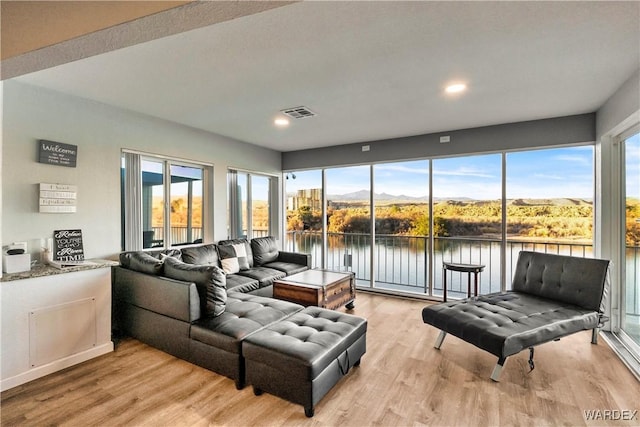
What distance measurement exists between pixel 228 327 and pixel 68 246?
6.45 ft

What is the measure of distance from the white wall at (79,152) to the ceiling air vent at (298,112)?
5.26 ft

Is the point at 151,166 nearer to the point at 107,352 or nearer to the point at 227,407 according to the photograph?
the point at 107,352

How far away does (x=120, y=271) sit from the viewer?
10.3 ft

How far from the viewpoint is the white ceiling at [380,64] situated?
1.76m

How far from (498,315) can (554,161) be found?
2.55 meters

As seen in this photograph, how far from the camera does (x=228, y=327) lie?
2.33m

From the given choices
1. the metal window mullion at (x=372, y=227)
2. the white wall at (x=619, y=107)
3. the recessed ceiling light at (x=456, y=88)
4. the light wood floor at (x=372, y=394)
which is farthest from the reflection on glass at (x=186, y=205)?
the white wall at (x=619, y=107)

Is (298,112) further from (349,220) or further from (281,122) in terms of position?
(349,220)

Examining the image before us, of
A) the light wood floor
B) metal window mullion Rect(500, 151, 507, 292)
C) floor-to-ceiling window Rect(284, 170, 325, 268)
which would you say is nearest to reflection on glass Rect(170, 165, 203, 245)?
the light wood floor

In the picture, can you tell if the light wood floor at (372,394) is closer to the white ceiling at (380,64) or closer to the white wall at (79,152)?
the white wall at (79,152)

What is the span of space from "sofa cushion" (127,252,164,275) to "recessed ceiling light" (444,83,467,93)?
10.8ft

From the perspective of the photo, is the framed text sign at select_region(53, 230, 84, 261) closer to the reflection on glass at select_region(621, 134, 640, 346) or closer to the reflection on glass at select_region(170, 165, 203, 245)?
the reflection on glass at select_region(170, 165, 203, 245)

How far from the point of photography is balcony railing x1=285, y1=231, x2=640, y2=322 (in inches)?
163

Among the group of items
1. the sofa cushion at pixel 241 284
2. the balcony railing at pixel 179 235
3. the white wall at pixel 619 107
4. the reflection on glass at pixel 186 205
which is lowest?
the sofa cushion at pixel 241 284
